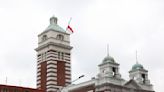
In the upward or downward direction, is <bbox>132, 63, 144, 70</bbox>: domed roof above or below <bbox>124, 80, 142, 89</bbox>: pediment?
above

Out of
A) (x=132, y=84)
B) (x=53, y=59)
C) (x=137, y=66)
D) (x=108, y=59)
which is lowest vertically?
(x=132, y=84)

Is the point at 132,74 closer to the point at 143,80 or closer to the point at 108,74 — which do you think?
the point at 143,80

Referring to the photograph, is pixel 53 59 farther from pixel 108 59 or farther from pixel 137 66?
pixel 137 66

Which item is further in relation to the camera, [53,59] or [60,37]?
[60,37]

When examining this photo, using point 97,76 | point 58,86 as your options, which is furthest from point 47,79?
point 97,76

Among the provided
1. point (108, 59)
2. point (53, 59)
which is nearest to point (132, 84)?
point (108, 59)

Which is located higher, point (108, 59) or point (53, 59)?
point (53, 59)

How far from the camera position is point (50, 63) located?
11769 centimetres

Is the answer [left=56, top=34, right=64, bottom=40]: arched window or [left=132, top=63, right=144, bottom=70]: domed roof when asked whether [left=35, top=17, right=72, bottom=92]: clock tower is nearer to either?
[left=56, top=34, right=64, bottom=40]: arched window

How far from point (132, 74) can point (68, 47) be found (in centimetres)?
2015

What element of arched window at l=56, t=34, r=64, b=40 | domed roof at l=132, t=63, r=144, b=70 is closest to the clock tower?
arched window at l=56, t=34, r=64, b=40

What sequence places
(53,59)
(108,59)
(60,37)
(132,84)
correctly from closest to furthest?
(108,59) < (132,84) < (53,59) < (60,37)

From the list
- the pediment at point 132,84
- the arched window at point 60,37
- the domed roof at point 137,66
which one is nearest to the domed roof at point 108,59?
the pediment at point 132,84

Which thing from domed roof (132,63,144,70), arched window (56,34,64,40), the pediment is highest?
arched window (56,34,64,40)
